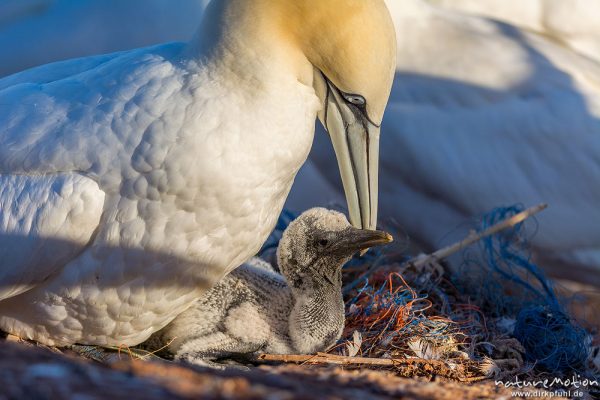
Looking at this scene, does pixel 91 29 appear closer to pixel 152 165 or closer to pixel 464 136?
pixel 464 136

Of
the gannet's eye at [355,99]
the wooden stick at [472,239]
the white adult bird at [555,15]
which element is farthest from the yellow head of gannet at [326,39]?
the white adult bird at [555,15]

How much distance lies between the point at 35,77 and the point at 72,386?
160 cm

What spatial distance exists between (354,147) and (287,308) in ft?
2.29

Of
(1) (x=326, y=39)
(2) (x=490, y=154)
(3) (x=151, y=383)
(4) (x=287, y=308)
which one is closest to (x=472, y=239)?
(2) (x=490, y=154)

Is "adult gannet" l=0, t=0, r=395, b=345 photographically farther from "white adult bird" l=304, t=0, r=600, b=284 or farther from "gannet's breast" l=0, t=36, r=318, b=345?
"white adult bird" l=304, t=0, r=600, b=284

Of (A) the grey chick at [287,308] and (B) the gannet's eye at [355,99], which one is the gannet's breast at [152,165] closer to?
(B) the gannet's eye at [355,99]

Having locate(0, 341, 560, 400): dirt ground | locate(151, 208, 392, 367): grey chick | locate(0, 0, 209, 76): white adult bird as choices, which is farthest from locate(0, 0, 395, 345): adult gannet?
locate(0, 0, 209, 76): white adult bird

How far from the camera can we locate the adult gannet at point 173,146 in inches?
116

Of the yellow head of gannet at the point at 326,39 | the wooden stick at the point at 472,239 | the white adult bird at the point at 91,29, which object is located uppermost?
the yellow head of gannet at the point at 326,39

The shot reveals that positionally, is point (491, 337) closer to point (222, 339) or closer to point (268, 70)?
point (222, 339)

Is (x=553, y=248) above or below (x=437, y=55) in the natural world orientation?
below

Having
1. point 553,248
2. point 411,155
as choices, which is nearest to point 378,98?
point 411,155

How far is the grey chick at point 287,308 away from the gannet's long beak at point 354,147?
0.11 meters

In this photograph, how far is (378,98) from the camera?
3.07 m
